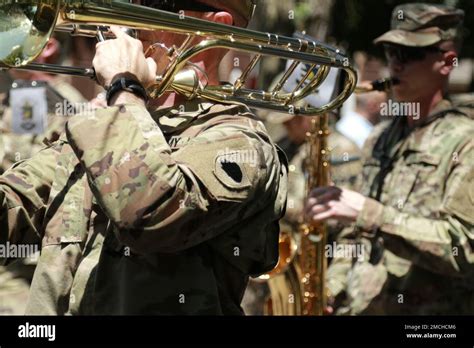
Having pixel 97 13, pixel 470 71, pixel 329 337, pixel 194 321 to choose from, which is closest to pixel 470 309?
pixel 329 337

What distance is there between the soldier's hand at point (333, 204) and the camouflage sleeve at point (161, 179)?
2194 millimetres

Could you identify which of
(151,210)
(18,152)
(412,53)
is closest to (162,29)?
(151,210)

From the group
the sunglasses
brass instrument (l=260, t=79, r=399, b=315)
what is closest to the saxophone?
brass instrument (l=260, t=79, r=399, b=315)

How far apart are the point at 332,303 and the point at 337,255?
297 mm

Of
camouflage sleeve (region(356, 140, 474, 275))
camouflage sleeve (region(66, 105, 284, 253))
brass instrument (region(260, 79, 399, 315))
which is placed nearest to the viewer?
camouflage sleeve (region(66, 105, 284, 253))

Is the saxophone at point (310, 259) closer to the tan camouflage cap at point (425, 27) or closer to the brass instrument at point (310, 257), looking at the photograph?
the brass instrument at point (310, 257)

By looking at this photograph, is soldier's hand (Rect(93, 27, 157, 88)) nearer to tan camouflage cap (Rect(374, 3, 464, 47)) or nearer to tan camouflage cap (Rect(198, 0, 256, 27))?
tan camouflage cap (Rect(198, 0, 256, 27))

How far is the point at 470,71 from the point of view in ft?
46.2

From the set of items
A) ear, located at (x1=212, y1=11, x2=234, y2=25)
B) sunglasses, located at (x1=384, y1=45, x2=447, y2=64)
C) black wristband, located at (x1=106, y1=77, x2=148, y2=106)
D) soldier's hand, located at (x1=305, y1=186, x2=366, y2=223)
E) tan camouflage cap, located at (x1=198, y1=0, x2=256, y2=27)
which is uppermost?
sunglasses, located at (x1=384, y1=45, x2=447, y2=64)

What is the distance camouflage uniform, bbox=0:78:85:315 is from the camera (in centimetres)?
589

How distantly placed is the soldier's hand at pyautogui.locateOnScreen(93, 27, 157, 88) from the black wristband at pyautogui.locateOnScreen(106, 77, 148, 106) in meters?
0.02

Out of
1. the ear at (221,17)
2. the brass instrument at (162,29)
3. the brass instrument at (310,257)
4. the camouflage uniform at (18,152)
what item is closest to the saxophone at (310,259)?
the brass instrument at (310,257)

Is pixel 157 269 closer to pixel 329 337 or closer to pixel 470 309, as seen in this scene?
pixel 329 337

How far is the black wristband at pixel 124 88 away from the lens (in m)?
3.21
